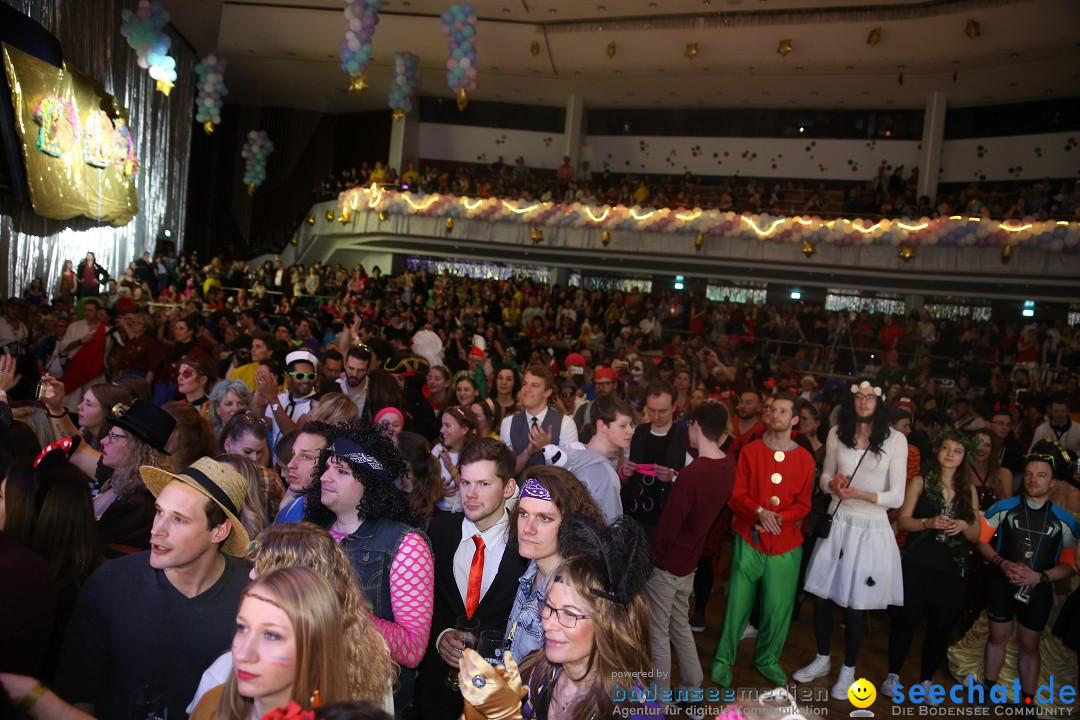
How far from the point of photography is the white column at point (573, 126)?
74.3 feet

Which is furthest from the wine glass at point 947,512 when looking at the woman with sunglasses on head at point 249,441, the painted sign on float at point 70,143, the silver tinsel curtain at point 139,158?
the silver tinsel curtain at point 139,158

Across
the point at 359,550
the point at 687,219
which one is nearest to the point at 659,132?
the point at 687,219

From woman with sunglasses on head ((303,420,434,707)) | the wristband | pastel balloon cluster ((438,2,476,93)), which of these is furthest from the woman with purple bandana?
pastel balloon cluster ((438,2,476,93))

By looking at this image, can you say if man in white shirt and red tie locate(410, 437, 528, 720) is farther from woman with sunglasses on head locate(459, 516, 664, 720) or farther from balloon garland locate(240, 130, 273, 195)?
balloon garland locate(240, 130, 273, 195)

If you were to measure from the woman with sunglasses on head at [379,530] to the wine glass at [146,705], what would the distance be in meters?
0.72

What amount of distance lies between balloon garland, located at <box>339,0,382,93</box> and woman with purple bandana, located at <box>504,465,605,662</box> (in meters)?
11.8

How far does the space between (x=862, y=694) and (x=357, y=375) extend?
3.83 meters

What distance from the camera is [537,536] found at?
2.73m

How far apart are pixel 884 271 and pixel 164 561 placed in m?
16.4

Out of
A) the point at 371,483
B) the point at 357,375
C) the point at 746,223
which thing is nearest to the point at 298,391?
the point at 357,375

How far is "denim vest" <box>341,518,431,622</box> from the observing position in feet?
8.62

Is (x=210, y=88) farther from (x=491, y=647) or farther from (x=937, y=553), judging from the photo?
(x=491, y=647)

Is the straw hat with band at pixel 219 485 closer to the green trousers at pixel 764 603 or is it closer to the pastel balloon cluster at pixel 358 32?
the green trousers at pixel 764 603

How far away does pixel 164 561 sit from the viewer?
2240 mm
